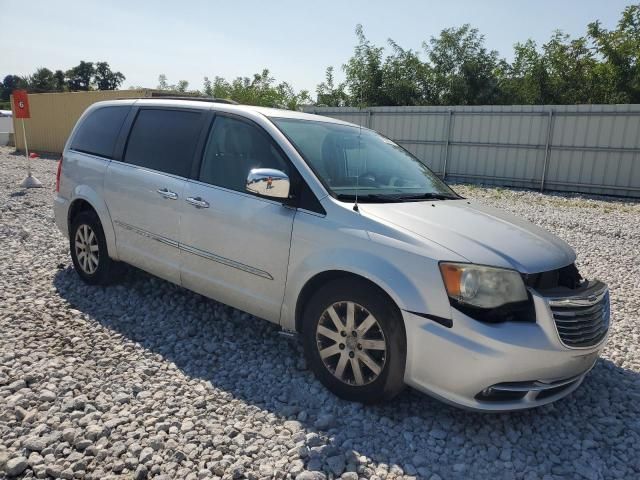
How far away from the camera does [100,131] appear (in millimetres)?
4910

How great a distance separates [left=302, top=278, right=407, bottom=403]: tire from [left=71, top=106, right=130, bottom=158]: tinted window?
277 cm

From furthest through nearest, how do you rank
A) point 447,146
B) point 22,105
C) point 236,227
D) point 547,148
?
point 447,146 → point 547,148 → point 22,105 → point 236,227

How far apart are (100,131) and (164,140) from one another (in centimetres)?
107

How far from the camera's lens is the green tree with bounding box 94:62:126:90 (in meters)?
91.1

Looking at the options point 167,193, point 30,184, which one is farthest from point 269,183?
point 30,184

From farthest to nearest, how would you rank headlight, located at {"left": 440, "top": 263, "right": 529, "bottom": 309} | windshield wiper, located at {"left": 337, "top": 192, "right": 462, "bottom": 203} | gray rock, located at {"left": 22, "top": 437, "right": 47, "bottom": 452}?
1. windshield wiper, located at {"left": 337, "top": 192, "right": 462, "bottom": 203}
2. headlight, located at {"left": 440, "top": 263, "right": 529, "bottom": 309}
3. gray rock, located at {"left": 22, "top": 437, "right": 47, "bottom": 452}

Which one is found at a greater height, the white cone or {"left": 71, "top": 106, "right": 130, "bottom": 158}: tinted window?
{"left": 71, "top": 106, "right": 130, "bottom": 158}: tinted window

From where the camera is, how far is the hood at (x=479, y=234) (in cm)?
277

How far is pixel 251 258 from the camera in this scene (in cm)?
345

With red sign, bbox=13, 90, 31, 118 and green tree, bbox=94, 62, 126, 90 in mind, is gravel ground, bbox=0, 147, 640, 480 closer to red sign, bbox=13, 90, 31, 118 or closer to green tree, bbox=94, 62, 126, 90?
red sign, bbox=13, 90, 31, 118

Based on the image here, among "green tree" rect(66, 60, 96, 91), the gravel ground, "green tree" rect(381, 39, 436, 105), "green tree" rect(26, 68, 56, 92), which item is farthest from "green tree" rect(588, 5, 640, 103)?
"green tree" rect(66, 60, 96, 91)

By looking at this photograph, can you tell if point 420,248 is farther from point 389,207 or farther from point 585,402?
point 585,402

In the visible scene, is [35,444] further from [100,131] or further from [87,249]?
[100,131]

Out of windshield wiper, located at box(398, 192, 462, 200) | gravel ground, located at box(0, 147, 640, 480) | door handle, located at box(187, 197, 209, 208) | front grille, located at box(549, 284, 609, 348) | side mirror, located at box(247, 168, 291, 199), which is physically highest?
side mirror, located at box(247, 168, 291, 199)
